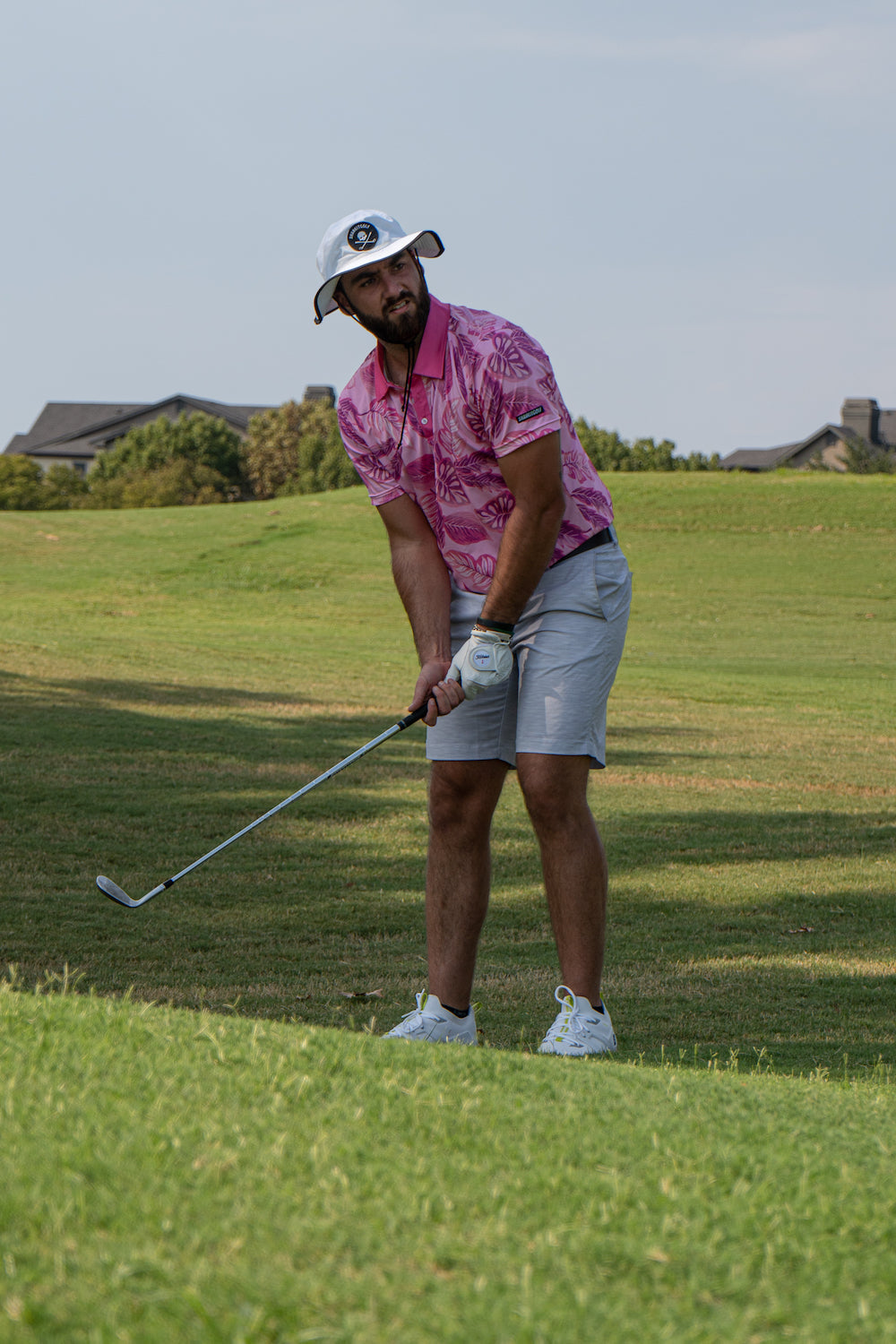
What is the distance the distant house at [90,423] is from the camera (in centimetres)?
10781

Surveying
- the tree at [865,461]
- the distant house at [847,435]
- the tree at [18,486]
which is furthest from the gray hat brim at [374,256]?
the distant house at [847,435]

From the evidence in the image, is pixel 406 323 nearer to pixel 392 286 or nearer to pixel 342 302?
pixel 392 286

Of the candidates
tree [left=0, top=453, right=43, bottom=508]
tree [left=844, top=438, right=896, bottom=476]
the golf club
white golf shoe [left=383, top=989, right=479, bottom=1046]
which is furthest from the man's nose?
tree [left=844, top=438, right=896, bottom=476]

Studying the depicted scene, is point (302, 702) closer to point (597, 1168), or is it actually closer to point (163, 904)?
point (163, 904)

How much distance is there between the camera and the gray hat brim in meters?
4.26

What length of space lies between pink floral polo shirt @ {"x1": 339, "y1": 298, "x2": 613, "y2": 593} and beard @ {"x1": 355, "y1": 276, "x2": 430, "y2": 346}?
0.03m

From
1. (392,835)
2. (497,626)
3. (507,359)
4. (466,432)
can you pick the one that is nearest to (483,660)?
(497,626)

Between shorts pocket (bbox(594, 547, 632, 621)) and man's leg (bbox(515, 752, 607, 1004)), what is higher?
shorts pocket (bbox(594, 547, 632, 621))

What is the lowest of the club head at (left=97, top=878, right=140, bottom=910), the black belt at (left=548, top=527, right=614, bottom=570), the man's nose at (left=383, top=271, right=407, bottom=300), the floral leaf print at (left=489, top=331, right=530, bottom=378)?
the club head at (left=97, top=878, right=140, bottom=910)

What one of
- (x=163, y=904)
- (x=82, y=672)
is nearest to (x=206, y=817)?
(x=163, y=904)

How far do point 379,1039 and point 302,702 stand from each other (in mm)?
12954

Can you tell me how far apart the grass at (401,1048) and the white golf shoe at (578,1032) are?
26cm

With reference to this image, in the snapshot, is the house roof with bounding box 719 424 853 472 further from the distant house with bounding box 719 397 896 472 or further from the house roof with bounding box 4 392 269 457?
the house roof with bounding box 4 392 269 457

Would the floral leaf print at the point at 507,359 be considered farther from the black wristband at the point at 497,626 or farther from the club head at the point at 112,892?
the club head at the point at 112,892
